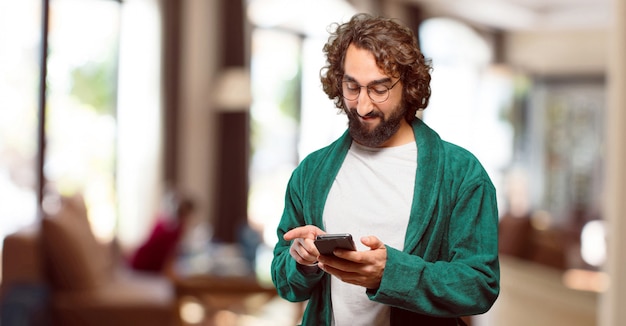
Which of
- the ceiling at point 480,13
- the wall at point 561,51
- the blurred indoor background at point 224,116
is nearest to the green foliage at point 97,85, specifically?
the blurred indoor background at point 224,116

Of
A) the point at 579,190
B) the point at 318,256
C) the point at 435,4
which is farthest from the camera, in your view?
the point at 579,190

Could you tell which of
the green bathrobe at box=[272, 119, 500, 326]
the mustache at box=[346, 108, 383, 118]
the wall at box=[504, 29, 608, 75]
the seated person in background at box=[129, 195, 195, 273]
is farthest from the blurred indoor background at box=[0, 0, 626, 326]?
the mustache at box=[346, 108, 383, 118]

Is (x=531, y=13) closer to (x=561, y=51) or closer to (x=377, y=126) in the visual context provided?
(x=561, y=51)

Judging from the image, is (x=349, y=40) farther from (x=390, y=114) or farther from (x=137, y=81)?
(x=137, y=81)

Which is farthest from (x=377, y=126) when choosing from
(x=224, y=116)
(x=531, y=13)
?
(x=531, y=13)

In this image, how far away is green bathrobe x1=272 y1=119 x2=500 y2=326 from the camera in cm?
121

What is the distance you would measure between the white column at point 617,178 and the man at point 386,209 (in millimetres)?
1507

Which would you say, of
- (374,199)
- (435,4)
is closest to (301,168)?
(374,199)

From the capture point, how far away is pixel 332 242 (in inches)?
45.1

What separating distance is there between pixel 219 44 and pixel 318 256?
288 inches

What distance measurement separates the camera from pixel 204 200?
830cm

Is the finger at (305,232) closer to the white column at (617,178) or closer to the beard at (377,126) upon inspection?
the beard at (377,126)

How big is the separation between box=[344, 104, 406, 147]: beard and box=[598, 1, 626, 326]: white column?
1.62 meters

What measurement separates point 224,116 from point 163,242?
2.46m
